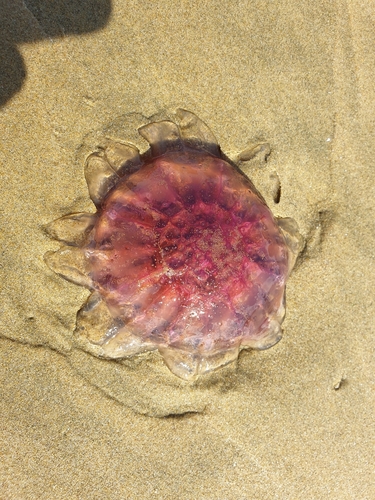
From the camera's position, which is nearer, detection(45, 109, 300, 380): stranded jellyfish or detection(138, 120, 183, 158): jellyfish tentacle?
detection(45, 109, 300, 380): stranded jellyfish

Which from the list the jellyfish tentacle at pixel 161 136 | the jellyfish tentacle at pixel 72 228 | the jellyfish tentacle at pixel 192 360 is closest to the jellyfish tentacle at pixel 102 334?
the jellyfish tentacle at pixel 192 360

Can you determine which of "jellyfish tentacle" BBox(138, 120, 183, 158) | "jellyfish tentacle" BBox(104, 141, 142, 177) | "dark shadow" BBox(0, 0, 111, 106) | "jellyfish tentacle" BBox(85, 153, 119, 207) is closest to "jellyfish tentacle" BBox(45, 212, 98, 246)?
"jellyfish tentacle" BBox(85, 153, 119, 207)

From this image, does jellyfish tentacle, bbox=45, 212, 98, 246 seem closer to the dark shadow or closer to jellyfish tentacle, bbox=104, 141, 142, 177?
jellyfish tentacle, bbox=104, 141, 142, 177

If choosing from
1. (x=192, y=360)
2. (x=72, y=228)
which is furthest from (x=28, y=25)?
(x=192, y=360)

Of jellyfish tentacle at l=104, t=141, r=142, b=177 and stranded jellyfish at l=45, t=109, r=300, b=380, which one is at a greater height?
jellyfish tentacle at l=104, t=141, r=142, b=177

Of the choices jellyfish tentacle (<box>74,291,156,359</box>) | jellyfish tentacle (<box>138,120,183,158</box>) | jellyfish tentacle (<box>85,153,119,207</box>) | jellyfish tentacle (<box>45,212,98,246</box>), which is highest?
jellyfish tentacle (<box>138,120,183,158</box>)

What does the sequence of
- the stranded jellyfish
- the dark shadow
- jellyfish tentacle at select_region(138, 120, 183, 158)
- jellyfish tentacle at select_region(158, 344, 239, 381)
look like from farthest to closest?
jellyfish tentacle at select_region(138, 120, 183, 158) < jellyfish tentacle at select_region(158, 344, 239, 381) < the dark shadow < the stranded jellyfish

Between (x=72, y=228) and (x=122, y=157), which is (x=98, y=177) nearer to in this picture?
(x=122, y=157)

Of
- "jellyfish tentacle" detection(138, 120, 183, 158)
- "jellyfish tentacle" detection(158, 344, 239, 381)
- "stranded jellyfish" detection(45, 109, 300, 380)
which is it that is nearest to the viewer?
"stranded jellyfish" detection(45, 109, 300, 380)
